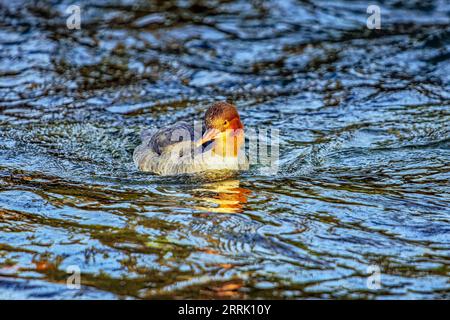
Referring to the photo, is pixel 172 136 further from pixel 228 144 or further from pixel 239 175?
pixel 239 175

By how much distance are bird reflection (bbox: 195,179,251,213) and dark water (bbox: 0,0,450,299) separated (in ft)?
0.10

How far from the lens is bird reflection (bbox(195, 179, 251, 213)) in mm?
8109

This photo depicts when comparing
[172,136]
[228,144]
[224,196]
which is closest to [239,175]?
[228,144]

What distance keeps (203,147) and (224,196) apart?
49.3 inches

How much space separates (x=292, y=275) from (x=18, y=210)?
308 cm

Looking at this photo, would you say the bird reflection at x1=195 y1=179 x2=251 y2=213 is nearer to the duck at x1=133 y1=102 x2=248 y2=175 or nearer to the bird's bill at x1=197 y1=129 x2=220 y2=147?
the duck at x1=133 y1=102 x2=248 y2=175

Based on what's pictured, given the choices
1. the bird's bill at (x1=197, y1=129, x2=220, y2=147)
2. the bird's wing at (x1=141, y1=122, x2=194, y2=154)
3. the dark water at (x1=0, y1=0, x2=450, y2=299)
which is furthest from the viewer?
the bird's wing at (x1=141, y1=122, x2=194, y2=154)

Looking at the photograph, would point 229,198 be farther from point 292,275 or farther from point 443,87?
point 443,87

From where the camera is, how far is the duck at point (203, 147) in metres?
9.30

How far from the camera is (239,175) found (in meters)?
9.38

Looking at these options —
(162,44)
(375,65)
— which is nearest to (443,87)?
(375,65)

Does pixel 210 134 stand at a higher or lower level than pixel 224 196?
higher

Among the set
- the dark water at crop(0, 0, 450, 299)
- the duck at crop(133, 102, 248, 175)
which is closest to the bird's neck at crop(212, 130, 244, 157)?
the duck at crop(133, 102, 248, 175)

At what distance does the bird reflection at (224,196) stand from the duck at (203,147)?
1.39 ft
